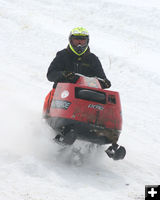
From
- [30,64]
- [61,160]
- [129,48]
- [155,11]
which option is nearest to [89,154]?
[61,160]

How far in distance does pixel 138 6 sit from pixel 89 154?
1462cm

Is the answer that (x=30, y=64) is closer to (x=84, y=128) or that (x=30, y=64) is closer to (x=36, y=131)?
(x=36, y=131)

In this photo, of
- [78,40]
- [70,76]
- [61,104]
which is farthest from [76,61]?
[61,104]

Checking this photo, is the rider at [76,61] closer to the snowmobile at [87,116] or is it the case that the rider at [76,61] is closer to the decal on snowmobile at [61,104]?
the decal on snowmobile at [61,104]

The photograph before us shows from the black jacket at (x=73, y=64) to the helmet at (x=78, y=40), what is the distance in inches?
4.0

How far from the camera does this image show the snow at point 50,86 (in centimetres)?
534

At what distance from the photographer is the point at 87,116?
5883 millimetres

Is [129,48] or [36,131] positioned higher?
[36,131]

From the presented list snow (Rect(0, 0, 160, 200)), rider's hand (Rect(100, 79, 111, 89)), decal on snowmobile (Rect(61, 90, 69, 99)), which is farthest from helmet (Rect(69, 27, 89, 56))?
snow (Rect(0, 0, 160, 200))

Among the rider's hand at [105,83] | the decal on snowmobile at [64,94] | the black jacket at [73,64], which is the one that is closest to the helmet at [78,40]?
the black jacket at [73,64]

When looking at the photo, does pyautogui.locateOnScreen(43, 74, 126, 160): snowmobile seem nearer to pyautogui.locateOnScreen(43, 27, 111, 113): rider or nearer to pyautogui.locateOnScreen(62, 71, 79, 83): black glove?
pyautogui.locateOnScreen(62, 71, 79, 83): black glove

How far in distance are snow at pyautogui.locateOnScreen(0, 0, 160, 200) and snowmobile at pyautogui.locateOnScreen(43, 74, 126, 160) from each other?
19.2 inches

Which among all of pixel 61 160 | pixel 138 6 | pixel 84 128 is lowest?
pixel 138 6

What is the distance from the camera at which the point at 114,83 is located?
39.5 ft
